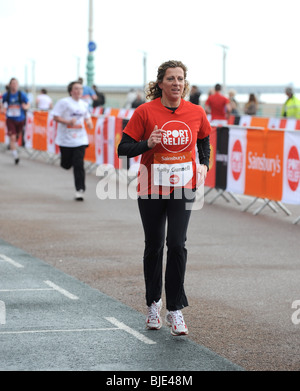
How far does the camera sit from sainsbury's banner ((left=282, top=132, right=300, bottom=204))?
13.6 m

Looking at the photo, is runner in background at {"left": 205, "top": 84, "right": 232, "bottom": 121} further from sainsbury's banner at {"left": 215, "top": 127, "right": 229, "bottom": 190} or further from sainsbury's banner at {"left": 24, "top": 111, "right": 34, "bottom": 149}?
sainsbury's banner at {"left": 215, "top": 127, "right": 229, "bottom": 190}

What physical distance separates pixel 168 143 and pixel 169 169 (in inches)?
7.6

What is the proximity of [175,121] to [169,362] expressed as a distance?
1.75 m

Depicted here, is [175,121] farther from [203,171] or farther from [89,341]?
A: [89,341]

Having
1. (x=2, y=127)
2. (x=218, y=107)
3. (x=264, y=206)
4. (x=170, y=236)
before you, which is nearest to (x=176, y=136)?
(x=170, y=236)

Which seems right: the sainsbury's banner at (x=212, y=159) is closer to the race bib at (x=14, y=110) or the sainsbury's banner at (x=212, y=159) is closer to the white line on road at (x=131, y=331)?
the race bib at (x=14, y=110)

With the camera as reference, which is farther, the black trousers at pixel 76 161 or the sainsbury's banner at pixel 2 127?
the sainsbury's banner at pixel 2 127

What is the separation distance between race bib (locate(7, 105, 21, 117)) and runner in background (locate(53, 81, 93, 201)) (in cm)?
745

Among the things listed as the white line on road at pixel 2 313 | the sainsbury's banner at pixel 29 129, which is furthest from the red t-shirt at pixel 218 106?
the white line on road at pixel 2 313

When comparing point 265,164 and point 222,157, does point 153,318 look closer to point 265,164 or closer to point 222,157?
point 265,164

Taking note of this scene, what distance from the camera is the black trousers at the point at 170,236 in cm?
692

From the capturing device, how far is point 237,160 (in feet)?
50.1

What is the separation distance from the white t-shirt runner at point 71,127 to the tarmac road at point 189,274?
0.98 metres

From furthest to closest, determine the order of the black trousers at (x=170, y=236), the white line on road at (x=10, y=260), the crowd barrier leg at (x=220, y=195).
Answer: the crowd barrier leg at (x=220, y=195) → the white line on road at (x=10, y=260) → the black trousers at (x=170, y=236)
